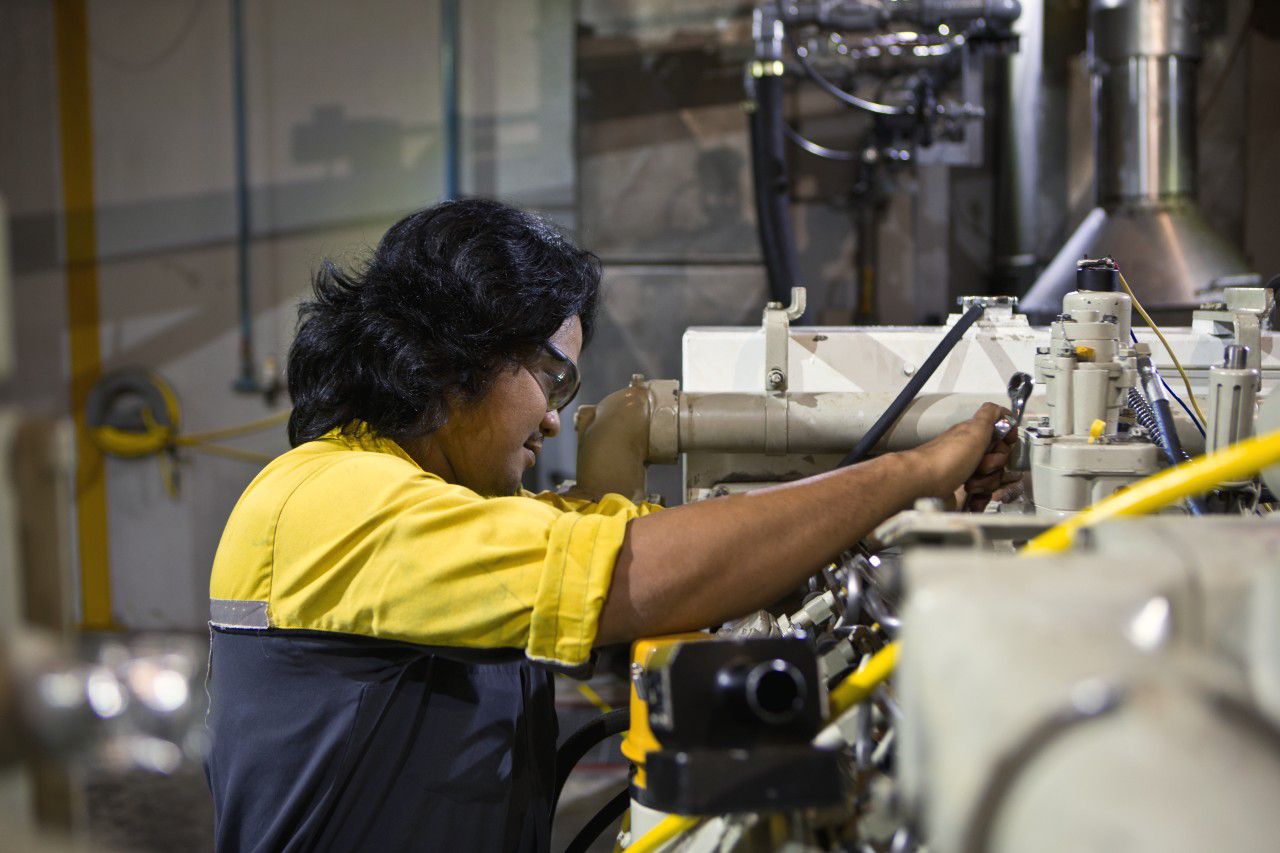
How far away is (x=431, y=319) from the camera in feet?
4.07

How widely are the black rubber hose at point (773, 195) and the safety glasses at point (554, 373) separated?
1.99 meters

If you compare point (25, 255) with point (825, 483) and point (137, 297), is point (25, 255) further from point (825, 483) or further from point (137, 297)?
point (825, 483)

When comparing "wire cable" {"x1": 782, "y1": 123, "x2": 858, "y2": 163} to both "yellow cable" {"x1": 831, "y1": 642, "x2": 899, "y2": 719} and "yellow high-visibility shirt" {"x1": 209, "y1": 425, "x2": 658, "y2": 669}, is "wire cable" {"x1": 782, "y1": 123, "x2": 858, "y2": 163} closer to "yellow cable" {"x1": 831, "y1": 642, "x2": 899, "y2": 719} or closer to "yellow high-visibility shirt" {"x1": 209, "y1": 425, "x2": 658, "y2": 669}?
"yellow high-visibility shirt" {"x1": 209, "y1": 425, "x2": 658, "y2": 669}

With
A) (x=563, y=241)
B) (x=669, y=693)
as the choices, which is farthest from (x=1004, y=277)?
(x=669, y=693)

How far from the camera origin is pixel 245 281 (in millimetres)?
3848

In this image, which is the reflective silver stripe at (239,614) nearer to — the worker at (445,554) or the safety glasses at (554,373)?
the worker at (445,554)

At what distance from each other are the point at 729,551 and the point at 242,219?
10.9ft

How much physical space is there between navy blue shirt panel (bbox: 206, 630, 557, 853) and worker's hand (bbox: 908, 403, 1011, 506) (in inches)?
19.2

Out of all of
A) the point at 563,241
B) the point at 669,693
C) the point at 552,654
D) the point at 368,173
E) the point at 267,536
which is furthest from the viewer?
the point at 368,173

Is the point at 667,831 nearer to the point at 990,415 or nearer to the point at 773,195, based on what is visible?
the point at 990,415

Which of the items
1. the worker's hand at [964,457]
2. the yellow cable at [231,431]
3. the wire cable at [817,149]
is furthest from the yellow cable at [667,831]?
the yellow cable at [231,431]

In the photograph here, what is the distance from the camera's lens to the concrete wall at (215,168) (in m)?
3.74

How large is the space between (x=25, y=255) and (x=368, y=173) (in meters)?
1.25

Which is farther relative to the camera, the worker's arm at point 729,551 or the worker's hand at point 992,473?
the worker's hand at point 992,473
